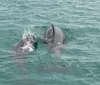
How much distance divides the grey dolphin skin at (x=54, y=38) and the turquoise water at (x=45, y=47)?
1.22 ft

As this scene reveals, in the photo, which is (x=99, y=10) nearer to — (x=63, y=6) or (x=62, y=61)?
(x=63, y=6)

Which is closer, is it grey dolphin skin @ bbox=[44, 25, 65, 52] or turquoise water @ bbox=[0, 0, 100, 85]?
turquoise water @ bbox=[0, 0, 100, 85]

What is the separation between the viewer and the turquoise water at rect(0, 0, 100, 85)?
51.4ft

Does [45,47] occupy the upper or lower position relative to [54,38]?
lower

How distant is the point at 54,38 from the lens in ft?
63.7

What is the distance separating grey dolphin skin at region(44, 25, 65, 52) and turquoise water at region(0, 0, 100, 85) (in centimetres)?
37

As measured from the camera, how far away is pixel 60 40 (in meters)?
19.5

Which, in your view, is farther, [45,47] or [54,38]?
[54,38]

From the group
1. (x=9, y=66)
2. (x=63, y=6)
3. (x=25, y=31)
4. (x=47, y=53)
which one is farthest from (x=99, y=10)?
(x=9, y=66)

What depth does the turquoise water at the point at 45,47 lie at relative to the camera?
15.7 metres

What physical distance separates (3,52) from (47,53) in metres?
2.49

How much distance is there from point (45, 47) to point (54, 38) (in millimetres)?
896

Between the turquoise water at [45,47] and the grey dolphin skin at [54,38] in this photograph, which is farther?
the grey dolphin skin at [54,38]

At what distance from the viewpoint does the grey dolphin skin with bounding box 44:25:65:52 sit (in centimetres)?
1873
